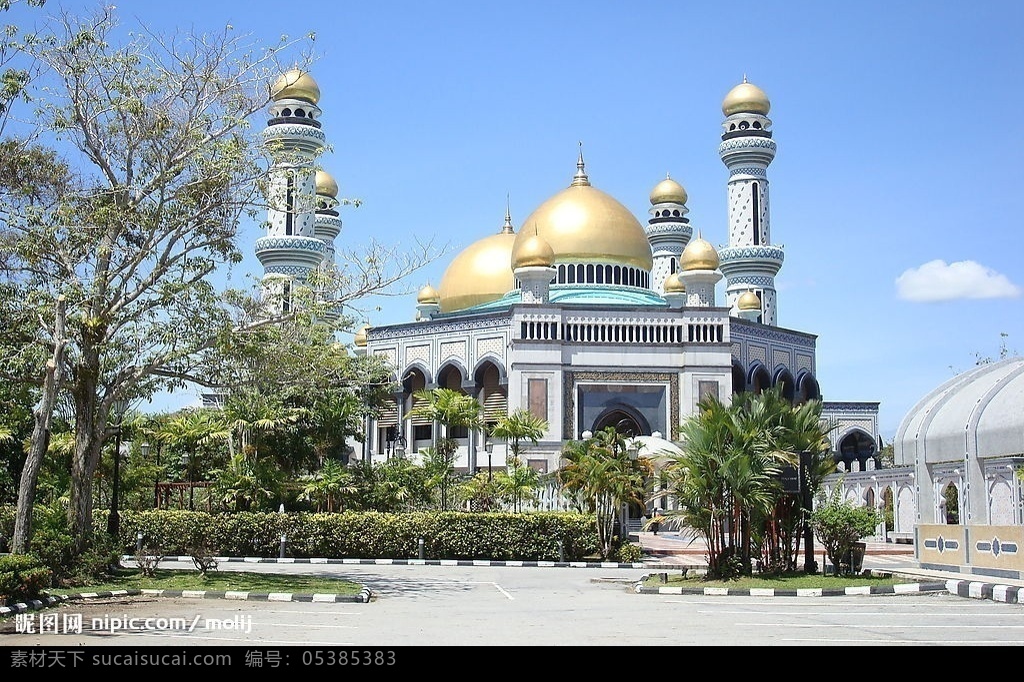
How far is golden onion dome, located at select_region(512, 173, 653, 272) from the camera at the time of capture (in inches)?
2164

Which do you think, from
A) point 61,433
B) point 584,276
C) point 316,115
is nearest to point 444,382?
point 584,276

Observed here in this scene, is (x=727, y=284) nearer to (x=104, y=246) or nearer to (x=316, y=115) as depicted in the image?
(x=316, y=115)

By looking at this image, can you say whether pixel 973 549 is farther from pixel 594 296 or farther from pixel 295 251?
pixel 295 251

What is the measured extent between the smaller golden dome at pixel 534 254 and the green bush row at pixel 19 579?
33135mm

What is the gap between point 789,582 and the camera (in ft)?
61.3

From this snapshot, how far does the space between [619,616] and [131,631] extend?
228 inches

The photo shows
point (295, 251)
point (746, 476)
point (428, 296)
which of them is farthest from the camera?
point (428, 296)

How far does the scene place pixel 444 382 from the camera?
172 feet

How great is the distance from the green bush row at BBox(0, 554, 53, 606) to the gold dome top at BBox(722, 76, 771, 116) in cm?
4827

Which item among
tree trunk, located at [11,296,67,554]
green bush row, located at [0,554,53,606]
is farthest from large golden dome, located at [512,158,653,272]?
green bush row, located at [0,554,53,606]

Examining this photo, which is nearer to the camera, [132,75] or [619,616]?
[619,616]

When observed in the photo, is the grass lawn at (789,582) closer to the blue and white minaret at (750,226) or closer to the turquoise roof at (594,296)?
the turquoise roof at (594,296)

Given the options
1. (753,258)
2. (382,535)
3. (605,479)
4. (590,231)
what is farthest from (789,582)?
(753,258)

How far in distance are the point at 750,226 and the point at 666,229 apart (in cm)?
732
